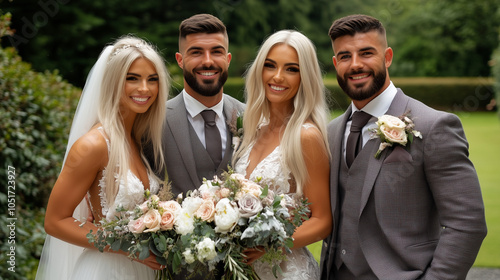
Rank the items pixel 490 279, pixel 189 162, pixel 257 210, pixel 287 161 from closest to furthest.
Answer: pixel 257 210
pixel 287 161
pixel 189 162
pixel 490 279

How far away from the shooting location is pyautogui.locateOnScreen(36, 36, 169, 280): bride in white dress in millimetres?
3414

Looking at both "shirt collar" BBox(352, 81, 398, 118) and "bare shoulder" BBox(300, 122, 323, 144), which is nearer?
"shirt collar" BBox(352, 81, 398, 118)

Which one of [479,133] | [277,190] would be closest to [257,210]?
[277,190]

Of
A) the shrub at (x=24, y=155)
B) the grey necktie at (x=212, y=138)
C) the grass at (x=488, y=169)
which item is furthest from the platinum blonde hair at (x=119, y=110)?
the grass at (x=488, y=169)

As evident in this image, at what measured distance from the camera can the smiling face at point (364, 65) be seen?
340cm

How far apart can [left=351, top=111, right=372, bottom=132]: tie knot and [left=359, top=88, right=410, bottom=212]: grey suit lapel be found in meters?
0.14

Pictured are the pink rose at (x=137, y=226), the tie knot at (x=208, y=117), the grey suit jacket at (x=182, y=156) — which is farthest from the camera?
the tie knot at (x=208, y=117)

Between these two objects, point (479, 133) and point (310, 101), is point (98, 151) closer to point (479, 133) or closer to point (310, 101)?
point (310, 101)

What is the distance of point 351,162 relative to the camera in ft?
11.4

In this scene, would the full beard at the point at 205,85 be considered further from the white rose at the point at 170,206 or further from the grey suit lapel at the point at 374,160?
the grey suit lapel at the point at 374,160

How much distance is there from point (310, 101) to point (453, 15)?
29.9m

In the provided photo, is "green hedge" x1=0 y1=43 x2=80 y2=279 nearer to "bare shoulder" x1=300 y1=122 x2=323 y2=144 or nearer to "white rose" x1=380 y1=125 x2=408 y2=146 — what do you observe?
"bare shoulder" x1=300 y1=122 x2=323 y2=144

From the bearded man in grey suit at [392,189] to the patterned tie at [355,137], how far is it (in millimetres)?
15

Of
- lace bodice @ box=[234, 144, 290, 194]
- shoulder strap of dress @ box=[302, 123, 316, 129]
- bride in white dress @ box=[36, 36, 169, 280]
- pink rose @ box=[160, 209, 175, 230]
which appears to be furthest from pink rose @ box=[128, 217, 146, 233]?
shoulder strap of dress @ box=[302, 123, 316, 129]
